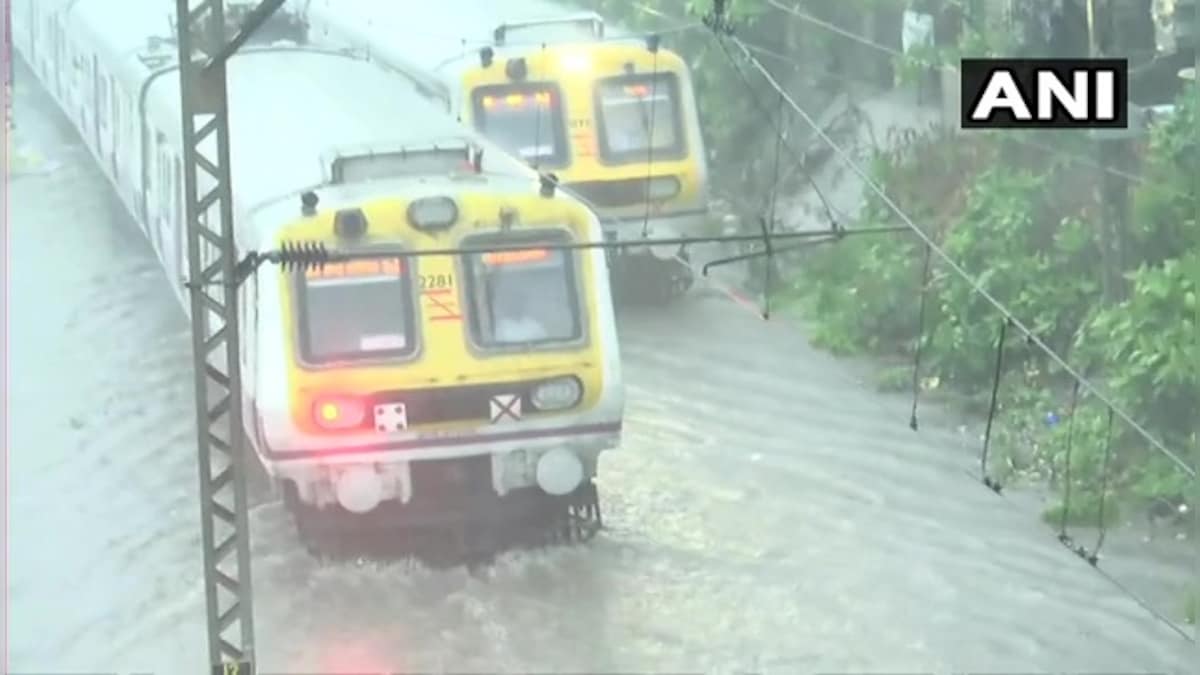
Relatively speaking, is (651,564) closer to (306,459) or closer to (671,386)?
(671,386)

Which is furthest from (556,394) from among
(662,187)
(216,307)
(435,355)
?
(216,307)

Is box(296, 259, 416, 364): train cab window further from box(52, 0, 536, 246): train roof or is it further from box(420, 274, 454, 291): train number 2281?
box(52, 0, 536, 246): train roof

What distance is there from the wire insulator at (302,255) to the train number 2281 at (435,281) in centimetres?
20

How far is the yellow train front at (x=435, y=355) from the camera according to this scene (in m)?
4.35

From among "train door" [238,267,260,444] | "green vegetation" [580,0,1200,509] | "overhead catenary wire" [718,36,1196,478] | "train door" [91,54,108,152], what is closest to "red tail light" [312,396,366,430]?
"train door" [238,267,260,444]

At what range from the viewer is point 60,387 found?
465 cm

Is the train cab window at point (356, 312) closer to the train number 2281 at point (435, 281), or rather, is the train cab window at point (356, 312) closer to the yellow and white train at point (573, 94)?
the train number 2281 at point (435, 281)

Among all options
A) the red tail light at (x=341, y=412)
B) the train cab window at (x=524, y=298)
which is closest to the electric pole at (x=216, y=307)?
the red tail light at (x=341, y=412)

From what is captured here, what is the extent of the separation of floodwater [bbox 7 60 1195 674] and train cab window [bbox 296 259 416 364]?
42 centimetres

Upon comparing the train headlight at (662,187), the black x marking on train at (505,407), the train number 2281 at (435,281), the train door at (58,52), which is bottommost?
the black x marking on train at (505,407)

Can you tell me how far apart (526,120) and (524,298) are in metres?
0.52

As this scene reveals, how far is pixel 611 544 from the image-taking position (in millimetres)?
4684

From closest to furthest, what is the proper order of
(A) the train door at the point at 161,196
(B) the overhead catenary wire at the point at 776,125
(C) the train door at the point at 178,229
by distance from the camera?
(C) the train door at the point at 178,229 → (A) the train door at the point at 161,196 → (B) the overhead catenary wire at the point at 776,125

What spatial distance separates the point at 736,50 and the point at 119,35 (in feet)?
4.42
